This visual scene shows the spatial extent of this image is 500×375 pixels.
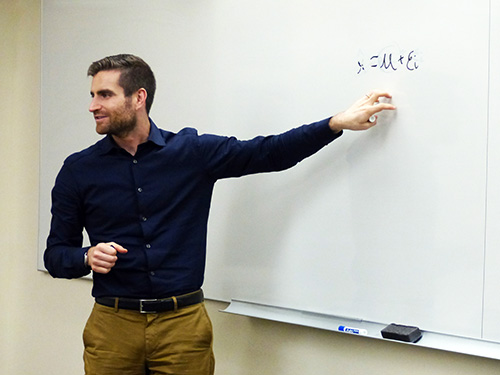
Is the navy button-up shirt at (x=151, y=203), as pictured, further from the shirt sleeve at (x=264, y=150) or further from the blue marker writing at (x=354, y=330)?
the blue marker writing at (x=354, y=330)

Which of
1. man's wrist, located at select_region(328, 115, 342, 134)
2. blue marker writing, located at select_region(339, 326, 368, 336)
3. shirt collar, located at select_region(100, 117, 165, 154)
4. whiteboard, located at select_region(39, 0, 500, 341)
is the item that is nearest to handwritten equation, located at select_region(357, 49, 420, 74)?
whiteboard, located at select_region(39, 0, 500, 341)

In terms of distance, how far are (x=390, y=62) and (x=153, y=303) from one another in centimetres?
95

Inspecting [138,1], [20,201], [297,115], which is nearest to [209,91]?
[297,115]

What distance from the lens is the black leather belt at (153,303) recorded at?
175 centimetres

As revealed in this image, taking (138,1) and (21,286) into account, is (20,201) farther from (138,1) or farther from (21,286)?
(138,1)

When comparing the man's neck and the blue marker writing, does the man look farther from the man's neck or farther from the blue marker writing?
the blue marker writing

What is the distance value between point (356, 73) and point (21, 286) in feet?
6.44

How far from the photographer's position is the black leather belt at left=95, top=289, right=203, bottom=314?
5.75 ft

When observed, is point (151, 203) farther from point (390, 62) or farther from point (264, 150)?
point (390, 62)

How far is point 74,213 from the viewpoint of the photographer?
6.08ft

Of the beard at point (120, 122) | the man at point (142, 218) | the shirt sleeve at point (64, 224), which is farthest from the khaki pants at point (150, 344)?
the beard at point (120, 122)

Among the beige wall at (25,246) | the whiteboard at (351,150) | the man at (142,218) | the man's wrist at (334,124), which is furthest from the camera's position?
the beige wall at (25,246)

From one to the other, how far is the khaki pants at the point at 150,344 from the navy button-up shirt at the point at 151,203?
0.23ft

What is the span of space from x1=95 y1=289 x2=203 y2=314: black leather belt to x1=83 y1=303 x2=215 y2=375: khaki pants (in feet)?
0.05
